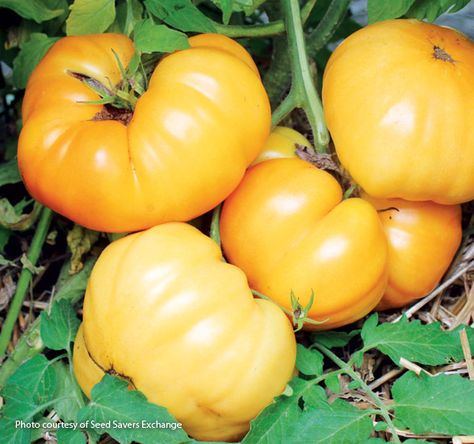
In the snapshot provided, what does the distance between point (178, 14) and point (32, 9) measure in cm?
37

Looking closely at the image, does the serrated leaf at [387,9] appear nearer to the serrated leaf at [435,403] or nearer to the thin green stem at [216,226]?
the thin green stem at [216,226]

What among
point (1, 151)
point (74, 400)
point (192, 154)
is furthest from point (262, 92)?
point (1, 151)

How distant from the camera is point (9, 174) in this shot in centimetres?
160

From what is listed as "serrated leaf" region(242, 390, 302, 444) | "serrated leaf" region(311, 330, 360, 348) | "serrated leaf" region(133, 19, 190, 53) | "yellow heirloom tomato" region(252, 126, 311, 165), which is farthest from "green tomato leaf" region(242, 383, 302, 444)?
"serrated leaf" region(133, 19, 190, 53)

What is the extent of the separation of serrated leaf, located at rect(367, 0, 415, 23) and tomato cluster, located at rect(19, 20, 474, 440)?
2 centimetres

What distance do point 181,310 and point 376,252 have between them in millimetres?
356

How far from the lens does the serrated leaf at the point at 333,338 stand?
139 centimetres

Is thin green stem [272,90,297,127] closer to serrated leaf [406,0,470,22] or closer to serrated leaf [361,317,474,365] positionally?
serrated leaf [406,0,470,22]

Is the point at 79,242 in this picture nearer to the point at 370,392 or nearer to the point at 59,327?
the point at 59,327

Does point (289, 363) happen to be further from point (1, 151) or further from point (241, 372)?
point (1, 151)

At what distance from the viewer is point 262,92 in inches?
52.0

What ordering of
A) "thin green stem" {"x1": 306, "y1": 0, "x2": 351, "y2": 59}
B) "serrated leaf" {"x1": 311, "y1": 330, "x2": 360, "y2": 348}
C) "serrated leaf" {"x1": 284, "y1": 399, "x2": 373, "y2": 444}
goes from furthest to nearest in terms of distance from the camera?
"thin green stem" {"x1": 306, "y1": 0, "x2": 351, "y2": 59} → "serrated leaf" {"x1": 311, "y1": 330, "x2": 360, "y2": 348} → "serrated leaf" {"x1": 284, "y1": 399, "x2": 373, "y2": 444}

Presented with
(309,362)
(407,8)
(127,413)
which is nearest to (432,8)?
(407,8)

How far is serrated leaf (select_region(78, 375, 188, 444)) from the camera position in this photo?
1087 mm
